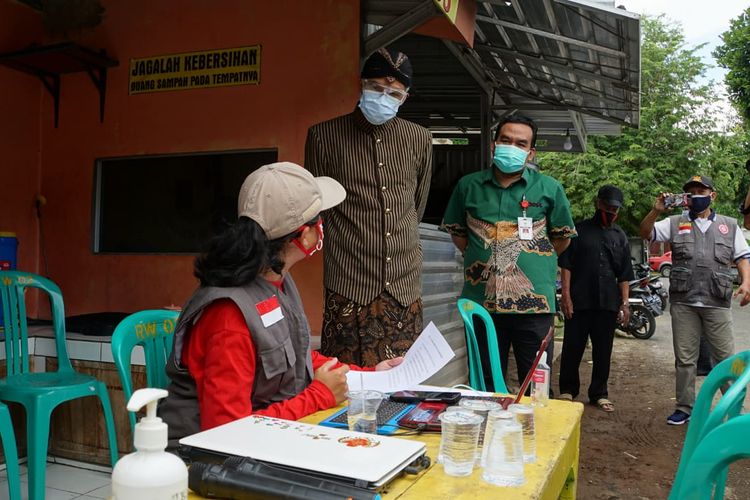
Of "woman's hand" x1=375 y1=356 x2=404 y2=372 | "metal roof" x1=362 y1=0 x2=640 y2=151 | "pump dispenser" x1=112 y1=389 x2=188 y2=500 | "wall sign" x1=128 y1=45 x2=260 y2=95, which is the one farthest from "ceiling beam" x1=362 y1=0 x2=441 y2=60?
"pump dispenser" x1=112 y1=389 x2=188 y2=500

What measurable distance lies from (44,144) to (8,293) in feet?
7.69

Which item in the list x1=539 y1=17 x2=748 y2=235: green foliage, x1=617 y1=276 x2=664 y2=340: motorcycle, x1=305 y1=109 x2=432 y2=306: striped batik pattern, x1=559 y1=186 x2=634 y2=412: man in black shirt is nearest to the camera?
x1=305 y1=109 x2=432 y2=306: striped batik pattern

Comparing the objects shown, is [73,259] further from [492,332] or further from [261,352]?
[261,352]

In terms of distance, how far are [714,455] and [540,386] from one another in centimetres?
77

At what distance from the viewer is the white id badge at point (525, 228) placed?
3145 mm

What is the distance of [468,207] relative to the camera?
3295 mm

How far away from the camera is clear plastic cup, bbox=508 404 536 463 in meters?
1.38

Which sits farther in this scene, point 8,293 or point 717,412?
point 8,293

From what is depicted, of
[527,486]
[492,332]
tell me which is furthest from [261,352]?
[492,332]

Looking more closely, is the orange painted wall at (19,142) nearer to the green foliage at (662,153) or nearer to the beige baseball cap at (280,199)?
the beige baseball cap at (280,199)

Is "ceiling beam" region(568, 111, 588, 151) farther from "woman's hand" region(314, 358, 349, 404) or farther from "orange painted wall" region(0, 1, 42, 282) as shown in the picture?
"woman's hand" region(314, 358, 349, 404)

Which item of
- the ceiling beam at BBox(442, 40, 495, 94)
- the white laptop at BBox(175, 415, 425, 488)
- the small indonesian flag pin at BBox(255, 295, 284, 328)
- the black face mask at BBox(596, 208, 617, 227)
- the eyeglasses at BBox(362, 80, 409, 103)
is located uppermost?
the ceiling beam at BBox(442, 40, 495, 94)

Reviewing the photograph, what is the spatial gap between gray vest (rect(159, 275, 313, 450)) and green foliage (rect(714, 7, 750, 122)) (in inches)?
694

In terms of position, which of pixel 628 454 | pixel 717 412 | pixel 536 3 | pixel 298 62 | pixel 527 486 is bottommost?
pixel 628 454
